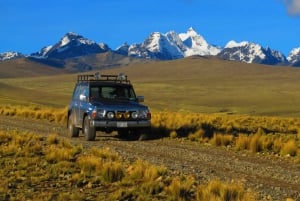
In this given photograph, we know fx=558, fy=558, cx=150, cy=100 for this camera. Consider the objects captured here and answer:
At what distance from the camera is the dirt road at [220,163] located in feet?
36.7

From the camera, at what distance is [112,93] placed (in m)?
20.4

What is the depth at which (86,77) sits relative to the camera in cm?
2266

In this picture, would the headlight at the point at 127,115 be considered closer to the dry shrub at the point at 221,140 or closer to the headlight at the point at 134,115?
the headlight at the point at 134,115

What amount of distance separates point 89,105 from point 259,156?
631 centimetres

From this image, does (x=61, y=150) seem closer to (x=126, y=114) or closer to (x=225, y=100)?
(x=126, y=114)

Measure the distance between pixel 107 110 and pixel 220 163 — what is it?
6.00 metres

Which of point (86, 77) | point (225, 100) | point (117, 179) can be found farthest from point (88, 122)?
point (225, 100)

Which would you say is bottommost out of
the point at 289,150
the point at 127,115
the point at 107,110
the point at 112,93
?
the point at 289,150

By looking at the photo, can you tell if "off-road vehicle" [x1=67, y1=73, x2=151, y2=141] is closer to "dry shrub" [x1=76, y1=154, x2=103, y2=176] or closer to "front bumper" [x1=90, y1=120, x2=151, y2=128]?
"front bumper" [x1=90, y1=120, x2=151, y2=128]

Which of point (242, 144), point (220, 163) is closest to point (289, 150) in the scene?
point (242, 144)

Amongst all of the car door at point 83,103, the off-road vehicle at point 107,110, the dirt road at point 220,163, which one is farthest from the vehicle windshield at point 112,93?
the dirt road at point 220,163

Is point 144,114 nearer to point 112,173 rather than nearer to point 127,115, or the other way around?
point 127,115

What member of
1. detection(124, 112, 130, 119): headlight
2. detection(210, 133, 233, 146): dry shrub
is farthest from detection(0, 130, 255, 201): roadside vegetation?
detection(210, 133, 233, 146): dry shrub

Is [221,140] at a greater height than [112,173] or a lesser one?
greater
